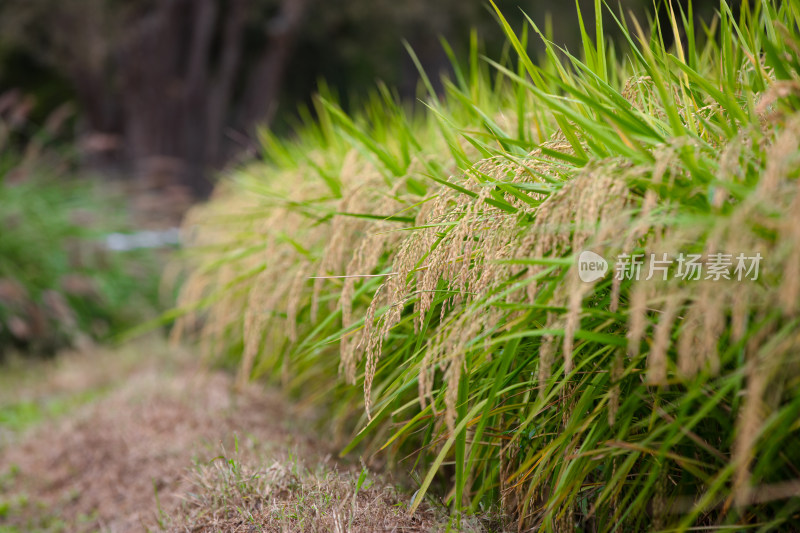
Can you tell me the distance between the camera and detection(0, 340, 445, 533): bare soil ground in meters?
1.67

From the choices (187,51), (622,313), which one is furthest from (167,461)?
(187,51)

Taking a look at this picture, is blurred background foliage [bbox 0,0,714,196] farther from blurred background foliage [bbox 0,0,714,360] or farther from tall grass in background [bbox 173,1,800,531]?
tall grass in background [bbox 173,1,800,531]

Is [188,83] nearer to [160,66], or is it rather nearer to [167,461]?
[160,66]

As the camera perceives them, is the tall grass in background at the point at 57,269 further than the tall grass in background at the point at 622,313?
Yes

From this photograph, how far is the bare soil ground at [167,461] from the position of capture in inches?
65.6

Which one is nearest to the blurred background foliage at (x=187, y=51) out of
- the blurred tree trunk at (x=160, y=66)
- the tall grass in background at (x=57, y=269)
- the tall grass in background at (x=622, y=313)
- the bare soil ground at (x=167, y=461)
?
the blurred tree trunk at (x=160, y=66)

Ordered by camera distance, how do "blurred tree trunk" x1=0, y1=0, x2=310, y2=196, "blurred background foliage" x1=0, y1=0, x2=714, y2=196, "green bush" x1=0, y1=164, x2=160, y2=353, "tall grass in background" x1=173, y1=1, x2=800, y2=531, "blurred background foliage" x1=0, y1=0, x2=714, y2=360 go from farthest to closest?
1. "blurred background foliage" x1=0, y1=0, x2=714, y2=196
2. "blurred tree trunk" x1=0, y1=0, x2=310, y2=196
3. "blurred background foliage" x1=0, y1=0, x2=714, y2=360
4. "green bush" x1=0, y1=164, x2=160, y2=353
5. "tall grass in background" x1=173, y1=1, x2=800, y2=531

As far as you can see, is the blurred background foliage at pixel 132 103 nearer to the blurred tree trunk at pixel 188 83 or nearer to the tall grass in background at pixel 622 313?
the blurred tree trunk at pixel 188 83

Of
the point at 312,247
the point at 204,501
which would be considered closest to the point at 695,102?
the point at 312,247

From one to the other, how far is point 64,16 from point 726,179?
8.18m

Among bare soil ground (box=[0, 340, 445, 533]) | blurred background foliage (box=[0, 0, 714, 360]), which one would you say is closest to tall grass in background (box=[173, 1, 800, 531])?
bare soil ground (box=[0, 340, 445, 533])

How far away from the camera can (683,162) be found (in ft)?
4.20

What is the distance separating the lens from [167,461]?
7.82ft

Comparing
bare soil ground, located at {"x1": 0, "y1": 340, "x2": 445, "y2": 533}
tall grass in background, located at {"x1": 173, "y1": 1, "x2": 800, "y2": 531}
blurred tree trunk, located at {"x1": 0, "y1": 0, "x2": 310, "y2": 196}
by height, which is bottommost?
bare soil ground, located at {"x1": 0, "y1": 340, "x2": 445, "y2": 533}
